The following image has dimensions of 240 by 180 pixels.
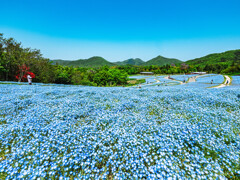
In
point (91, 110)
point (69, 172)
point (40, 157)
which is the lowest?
point (69, 172)

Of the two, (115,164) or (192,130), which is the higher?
(192,130)

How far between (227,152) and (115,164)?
340cm

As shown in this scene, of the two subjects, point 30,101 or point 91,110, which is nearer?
point 91,110

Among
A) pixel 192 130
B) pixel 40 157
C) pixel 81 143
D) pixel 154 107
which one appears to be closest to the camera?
pixel 40 157

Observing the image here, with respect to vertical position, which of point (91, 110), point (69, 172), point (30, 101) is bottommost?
point (69, 172)

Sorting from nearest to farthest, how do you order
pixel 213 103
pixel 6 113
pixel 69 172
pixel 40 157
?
pixel 69 172
pixel 40 157
pixel 6 113
pixel 213 103

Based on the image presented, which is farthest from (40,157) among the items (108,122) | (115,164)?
(108,122)

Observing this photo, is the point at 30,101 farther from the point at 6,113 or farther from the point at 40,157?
the point at 40,157

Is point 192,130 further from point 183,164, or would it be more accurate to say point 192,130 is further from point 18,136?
point 18,136

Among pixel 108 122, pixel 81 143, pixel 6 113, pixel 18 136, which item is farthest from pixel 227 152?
pixel 6 113

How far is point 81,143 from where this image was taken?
3.71 m

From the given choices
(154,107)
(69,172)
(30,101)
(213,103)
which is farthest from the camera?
(30,101)

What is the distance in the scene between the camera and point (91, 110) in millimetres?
6379

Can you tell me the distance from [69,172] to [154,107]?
17.0 feet
